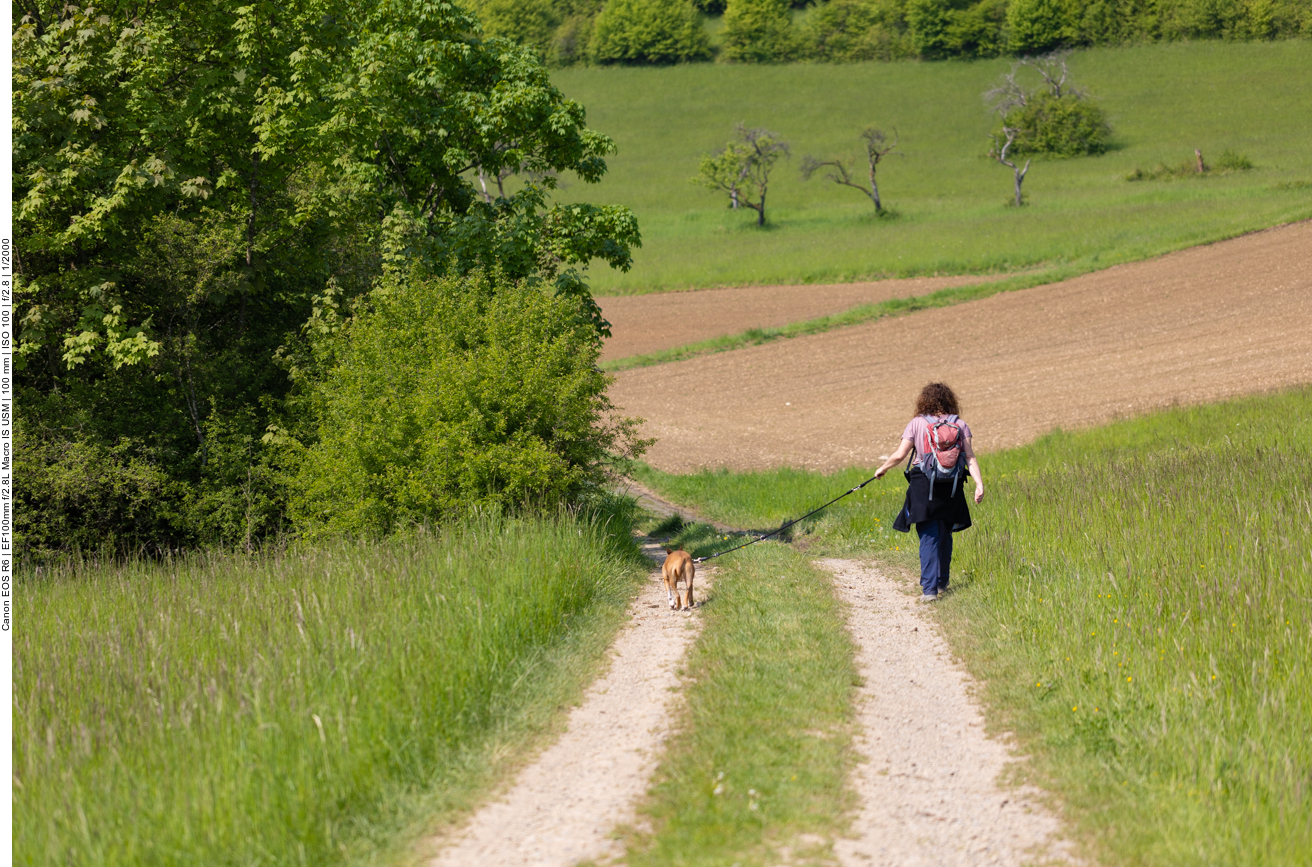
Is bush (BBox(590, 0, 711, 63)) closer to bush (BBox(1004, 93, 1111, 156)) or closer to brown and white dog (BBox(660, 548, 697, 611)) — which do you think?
bush (BBox(1004, 93, 1111, 156))

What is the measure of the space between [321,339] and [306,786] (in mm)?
10633

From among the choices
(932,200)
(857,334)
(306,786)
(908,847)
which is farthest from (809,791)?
(932,200)

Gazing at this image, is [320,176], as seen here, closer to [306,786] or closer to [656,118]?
[306,786]

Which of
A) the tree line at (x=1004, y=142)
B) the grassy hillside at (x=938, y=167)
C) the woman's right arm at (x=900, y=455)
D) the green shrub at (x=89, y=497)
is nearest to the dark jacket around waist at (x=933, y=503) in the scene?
the woman's right arm at (x=900, y=455)

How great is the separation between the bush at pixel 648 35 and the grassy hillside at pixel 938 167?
5.46 m

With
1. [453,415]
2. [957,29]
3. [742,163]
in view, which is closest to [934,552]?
[453,415]

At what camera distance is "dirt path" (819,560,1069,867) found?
4805 millimetres

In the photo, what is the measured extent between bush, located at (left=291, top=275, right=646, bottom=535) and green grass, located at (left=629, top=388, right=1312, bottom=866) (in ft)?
13.3

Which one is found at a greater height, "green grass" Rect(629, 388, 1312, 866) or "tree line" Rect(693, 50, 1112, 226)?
"tree line" Rect(693, 50, 1112, 226)

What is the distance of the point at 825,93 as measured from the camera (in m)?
119

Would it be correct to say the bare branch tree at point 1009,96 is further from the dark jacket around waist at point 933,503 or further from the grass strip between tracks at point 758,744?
the grass strip between tracks at point 758,744

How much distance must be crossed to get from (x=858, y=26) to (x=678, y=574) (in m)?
146

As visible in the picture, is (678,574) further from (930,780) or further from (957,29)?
(957,29)

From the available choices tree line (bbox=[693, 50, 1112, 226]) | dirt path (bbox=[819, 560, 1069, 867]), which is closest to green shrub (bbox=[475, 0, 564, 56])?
tree line (bbox=[693, 50, 1112, 226])
